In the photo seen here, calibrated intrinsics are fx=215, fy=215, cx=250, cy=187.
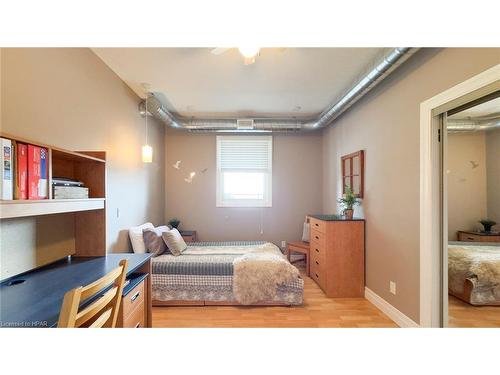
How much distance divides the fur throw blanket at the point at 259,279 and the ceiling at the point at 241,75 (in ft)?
7.30

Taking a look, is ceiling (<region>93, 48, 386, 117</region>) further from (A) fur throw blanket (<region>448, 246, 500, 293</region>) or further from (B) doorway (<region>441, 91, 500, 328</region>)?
(A) fur throw blanket (<region>448, 246, 500, 293</region>)

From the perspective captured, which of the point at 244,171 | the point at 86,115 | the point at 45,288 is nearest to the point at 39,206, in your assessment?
the point at 45,288

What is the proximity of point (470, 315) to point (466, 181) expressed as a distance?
1.05 metres

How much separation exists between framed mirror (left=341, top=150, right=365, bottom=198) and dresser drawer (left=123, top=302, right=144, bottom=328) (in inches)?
108

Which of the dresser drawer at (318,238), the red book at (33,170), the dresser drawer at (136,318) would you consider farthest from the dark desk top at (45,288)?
the dresser drawer at (318,238)

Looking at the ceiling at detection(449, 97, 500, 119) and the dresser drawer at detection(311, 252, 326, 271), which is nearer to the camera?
the ceiling at detection(449, 97, 500, 119)

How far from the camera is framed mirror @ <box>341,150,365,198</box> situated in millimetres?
2840

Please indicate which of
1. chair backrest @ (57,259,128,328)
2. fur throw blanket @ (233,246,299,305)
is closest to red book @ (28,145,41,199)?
chair backrest @ (57,259,128,328)

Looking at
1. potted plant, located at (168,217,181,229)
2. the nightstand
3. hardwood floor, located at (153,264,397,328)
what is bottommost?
hardwood floor, located at (153,264,397,328)

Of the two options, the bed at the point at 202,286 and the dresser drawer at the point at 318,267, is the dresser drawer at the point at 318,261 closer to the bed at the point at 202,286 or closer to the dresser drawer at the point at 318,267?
the dresser drawer at the point at 318,267

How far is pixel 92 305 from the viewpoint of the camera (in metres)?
0.91

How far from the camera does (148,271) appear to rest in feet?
5.93
